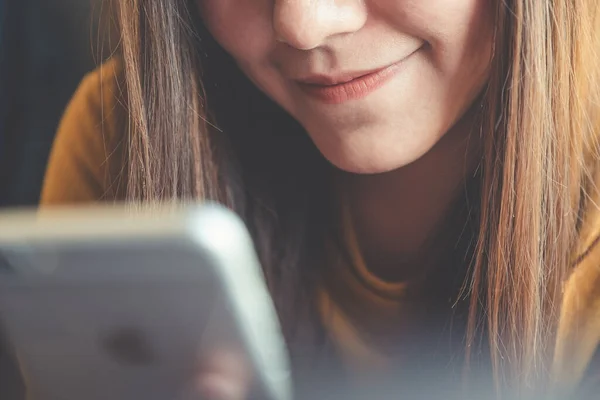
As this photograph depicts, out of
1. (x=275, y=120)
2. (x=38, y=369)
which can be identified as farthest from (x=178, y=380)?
(x=275, y=120)

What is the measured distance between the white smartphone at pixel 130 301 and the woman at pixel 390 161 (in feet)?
0.80

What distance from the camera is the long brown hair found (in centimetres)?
56

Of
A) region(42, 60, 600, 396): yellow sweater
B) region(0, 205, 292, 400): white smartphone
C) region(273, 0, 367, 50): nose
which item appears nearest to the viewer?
region(0, 205, 292, 400): white smartphone

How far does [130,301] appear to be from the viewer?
0.38 m

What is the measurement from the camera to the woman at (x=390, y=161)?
1.86ft

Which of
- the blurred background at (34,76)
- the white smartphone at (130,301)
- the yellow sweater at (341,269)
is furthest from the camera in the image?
the blurred background at (34,76)

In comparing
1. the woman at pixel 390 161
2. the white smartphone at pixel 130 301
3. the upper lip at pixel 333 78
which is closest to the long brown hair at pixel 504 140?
the woman at pixel 390 161

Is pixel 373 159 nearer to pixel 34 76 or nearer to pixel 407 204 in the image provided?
pixel 407 204

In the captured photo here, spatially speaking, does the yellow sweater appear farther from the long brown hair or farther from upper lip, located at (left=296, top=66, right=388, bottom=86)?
upper lip, located at (left=296, top=66, right=388, bottom=86)

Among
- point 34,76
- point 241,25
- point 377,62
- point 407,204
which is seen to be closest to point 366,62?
point 377,62

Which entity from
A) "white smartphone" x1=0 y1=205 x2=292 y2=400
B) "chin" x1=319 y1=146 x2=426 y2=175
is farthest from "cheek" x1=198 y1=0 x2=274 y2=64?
"white smartphone" x1=0 y1=205 x2=292 y2=400

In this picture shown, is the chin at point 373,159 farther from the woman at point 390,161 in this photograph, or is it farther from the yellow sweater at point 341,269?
the yellow sweater at point 341,269

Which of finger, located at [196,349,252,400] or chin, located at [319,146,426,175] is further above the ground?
chin, located at [319,146,426,175]

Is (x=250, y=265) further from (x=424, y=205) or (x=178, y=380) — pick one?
(x=424, y=205)
